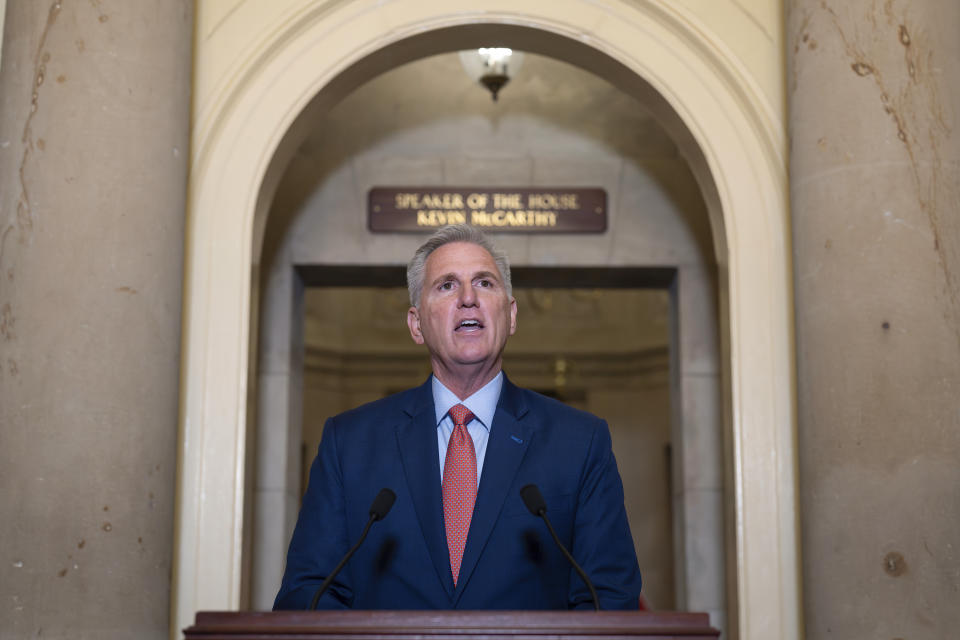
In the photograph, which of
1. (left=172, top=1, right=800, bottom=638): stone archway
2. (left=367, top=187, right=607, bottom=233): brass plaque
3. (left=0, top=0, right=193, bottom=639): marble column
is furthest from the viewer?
(left=367, top=187, right=607, bottom=233): brass plaque

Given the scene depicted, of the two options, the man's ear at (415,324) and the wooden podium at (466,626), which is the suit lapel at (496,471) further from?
the wooden podium at (466,626)

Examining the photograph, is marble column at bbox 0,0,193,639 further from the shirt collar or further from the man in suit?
the shirt collar

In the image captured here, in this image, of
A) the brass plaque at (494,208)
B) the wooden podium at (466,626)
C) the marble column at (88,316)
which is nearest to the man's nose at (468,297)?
the wooden podium at (466,626)

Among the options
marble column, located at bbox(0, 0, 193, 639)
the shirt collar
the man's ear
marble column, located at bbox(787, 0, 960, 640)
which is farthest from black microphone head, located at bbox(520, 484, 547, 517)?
marble column, located at bbox(0, 0, 193, 639)

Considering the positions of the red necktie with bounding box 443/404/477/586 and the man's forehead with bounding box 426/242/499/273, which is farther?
the man's forehead with bounding box 426/242/499/273

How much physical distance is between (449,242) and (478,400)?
39 cm

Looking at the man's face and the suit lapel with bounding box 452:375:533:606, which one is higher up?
the man's face

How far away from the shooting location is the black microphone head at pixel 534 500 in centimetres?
212

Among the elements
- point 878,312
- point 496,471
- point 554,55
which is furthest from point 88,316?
point 878,312

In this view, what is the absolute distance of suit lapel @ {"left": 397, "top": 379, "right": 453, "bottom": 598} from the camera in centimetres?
238

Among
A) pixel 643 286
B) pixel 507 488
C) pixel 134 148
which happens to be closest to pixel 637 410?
pixel 643 286

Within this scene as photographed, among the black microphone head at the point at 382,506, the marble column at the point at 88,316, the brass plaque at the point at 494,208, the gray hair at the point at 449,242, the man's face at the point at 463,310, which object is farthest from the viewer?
the brass plaque at the point at 494,208

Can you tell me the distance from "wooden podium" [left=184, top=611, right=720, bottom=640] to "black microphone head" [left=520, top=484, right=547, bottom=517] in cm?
33

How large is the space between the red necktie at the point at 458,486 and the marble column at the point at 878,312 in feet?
4.48
